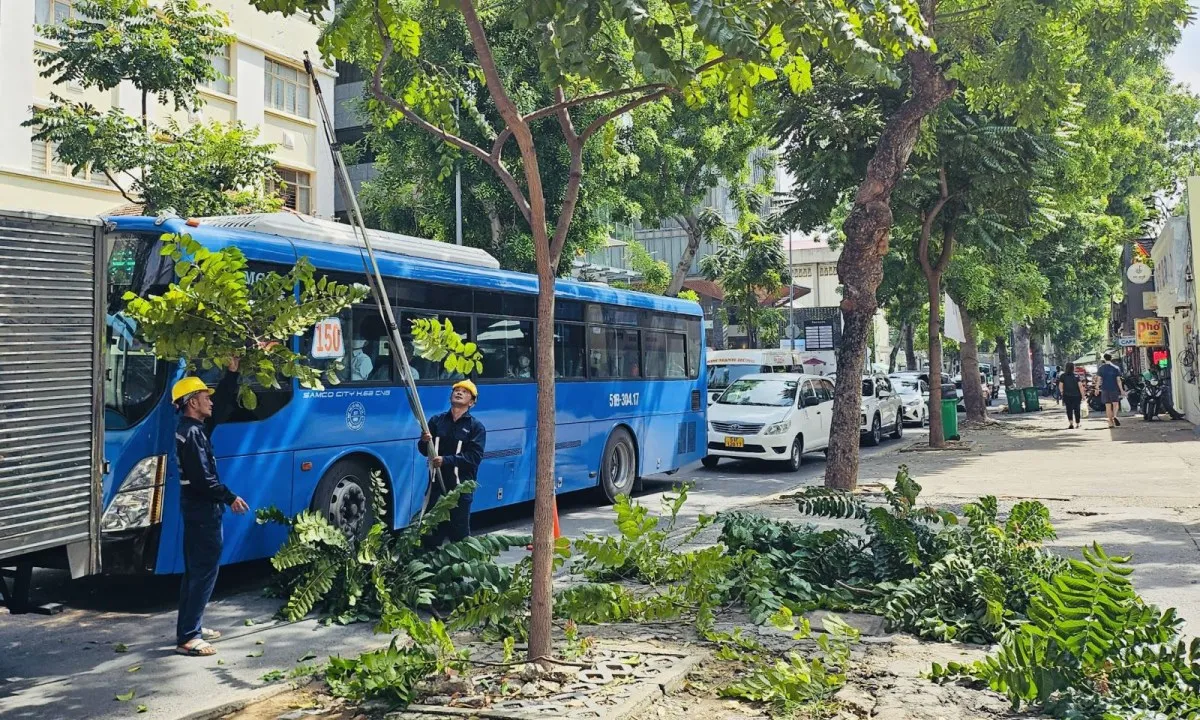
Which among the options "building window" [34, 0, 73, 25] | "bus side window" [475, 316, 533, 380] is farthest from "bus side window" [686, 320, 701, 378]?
"building window" [34, 0, 73, 25]

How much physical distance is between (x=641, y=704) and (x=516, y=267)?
1745cm

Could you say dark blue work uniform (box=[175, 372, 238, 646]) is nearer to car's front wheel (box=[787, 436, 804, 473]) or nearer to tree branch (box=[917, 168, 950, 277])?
car's front wheel (box=[787, 436, 804, 473])

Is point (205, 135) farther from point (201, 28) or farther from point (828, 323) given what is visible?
point (828, 323)

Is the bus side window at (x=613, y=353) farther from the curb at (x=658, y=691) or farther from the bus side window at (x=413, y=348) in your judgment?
the curb at (x=658, y=691)

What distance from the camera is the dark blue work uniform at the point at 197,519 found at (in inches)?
238

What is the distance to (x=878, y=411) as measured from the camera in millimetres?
24094

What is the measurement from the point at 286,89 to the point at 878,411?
1780 centimetres

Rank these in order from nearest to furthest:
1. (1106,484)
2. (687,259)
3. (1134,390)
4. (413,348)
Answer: (413,348), (1106,484), (687,259), (1134,390)

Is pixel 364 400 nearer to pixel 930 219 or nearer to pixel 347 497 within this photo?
pixel 347 497

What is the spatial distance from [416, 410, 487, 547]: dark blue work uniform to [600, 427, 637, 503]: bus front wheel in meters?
5.47

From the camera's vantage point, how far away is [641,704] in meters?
4.91

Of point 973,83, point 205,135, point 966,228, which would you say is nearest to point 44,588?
point 205,135

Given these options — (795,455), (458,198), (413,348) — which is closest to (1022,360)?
(795,455)

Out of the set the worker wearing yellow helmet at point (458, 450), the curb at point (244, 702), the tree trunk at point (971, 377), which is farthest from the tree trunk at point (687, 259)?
the curb at point (244, 702)
